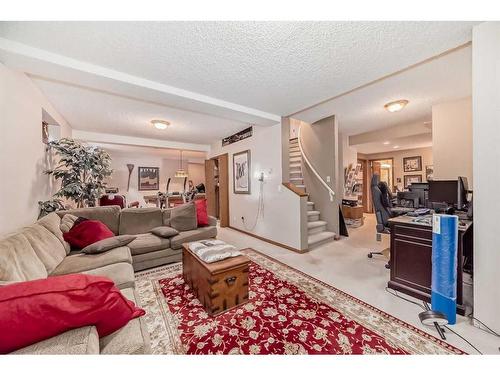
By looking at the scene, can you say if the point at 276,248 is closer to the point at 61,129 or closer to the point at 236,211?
the point at 236,211

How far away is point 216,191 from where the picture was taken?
6453 millimetres

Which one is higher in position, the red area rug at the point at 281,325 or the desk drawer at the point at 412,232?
the desk drawer at the point at 412,232

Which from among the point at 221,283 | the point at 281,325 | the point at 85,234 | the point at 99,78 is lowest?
the point at 281,325

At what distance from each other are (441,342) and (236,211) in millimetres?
4292

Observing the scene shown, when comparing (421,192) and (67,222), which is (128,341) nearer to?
(67,222)

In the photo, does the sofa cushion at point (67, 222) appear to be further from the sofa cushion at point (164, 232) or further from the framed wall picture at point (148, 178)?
the framed wall picture at point (148, 178)

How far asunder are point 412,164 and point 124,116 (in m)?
9.30

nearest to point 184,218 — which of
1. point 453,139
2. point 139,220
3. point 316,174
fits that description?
point 139,220

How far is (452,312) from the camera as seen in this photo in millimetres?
1651

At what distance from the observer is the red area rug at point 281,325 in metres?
1.43

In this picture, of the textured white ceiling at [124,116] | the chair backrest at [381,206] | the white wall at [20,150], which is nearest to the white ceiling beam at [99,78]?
the white wall at [20,150]

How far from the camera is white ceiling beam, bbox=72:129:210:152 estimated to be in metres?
4.73
